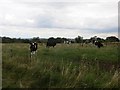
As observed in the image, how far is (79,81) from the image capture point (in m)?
9.39

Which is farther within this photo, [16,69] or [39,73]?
[16,69]

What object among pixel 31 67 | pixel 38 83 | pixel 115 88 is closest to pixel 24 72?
pixel 31 67

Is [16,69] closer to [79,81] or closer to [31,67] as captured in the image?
[31,67]

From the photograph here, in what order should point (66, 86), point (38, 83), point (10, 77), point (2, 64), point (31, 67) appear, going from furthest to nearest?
point (2, 64) < point (31, 67) < point (10, 77) < point (38, 83) < point (66, 86)

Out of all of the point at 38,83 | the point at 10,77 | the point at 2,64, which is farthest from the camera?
the point at 2,64

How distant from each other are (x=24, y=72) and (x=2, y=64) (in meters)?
2.32

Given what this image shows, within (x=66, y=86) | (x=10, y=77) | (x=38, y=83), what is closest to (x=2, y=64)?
(x=10, y=77)

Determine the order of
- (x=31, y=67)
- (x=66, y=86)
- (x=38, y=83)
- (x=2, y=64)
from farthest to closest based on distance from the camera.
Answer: (x=2, y=64)
(x=31, y=67)
(x=38, y=83)
(x=66, y=86)

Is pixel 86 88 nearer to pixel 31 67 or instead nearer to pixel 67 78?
pixel 67 78

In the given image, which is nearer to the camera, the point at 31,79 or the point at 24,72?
the point at 31,79

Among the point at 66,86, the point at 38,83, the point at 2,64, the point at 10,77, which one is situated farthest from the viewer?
the point at 2,64

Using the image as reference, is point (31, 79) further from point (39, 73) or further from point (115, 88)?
point (115, 88)

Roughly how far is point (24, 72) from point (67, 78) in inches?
77.5

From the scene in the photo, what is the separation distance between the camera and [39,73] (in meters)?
10.4
